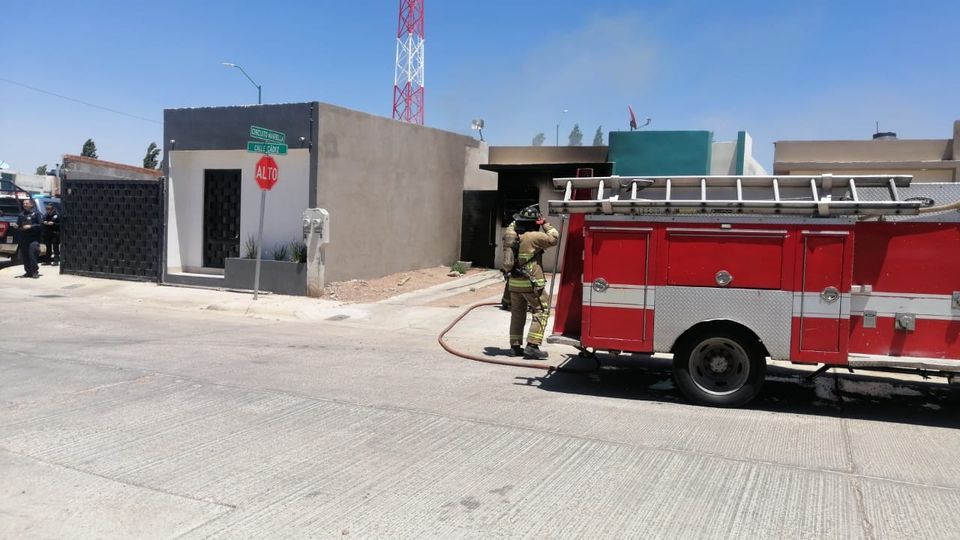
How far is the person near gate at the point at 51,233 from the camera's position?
19.1 m

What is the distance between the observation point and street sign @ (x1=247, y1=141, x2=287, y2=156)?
13.6 metres

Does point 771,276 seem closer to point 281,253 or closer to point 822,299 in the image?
point 822,299

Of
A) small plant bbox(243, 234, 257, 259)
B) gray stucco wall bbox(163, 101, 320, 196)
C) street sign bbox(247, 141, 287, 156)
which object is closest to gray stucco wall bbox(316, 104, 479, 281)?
gray stucco wall bbox(163, 101, 320, 196)

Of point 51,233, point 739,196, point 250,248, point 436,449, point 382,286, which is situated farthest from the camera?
point 51,233

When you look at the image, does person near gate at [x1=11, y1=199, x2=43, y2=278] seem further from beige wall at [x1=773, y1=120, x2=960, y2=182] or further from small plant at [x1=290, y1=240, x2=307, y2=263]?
beige wall at [x1=773, y1=120, x2=960, y2=182]

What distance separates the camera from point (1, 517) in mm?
4316

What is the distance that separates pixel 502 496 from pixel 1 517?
2.99 metres

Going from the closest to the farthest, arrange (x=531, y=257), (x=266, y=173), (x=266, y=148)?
(x=531, y=257) → (x=266, y=148) → (x=266, y=173)

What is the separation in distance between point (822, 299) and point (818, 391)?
175 cm

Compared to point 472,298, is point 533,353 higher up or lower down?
lower down

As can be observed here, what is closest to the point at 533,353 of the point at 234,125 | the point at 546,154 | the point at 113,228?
the point at 234,125

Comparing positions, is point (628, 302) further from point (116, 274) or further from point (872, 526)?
point (116, 274)

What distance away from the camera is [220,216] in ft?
55.3

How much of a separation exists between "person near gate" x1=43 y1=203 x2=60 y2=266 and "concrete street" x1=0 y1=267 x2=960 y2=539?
405 inches
